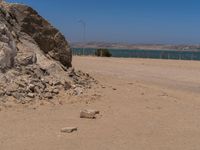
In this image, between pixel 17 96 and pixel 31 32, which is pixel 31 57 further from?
pixel 31 32

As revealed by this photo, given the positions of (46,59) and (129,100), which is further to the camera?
(46,59)

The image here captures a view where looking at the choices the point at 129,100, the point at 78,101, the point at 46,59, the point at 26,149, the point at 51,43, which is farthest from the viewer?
the point at 51,43

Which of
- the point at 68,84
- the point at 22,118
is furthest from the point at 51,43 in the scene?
the point at 22,118

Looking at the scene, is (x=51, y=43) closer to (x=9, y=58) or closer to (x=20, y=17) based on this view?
(x=20, y=17)

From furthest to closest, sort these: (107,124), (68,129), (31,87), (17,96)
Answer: (31,87) < (17,96) < (107,124) < (68,129)

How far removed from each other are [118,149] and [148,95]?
250 inches

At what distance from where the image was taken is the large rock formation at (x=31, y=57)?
10789 millimetres

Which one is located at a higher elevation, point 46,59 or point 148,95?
point 46,59

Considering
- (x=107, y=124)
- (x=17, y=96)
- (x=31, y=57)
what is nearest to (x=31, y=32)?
(x=31, y=57)

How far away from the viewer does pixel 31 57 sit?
12.0 m

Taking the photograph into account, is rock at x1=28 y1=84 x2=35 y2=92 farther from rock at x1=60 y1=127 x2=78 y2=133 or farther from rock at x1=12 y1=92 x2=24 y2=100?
rock at x1=60 y1=127 x2=78 y2=133

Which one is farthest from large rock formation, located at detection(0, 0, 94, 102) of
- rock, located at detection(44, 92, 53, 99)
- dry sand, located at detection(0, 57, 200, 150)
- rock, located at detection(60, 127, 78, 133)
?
rock, located at detection(60, 127, 78, 133)

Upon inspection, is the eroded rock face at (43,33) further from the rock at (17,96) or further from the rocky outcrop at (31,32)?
the rock at (17,96)

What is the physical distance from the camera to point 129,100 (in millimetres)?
12008
